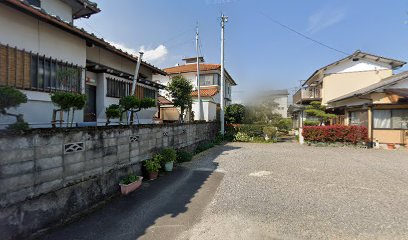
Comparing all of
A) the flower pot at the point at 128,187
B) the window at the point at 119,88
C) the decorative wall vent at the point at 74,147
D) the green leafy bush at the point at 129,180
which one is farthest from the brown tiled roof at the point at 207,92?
the decorative wall vent at the point at 74,147

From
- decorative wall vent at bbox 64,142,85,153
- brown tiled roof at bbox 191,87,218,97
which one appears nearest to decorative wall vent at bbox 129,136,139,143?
decorative wall vent at bbox 64,142,85,153

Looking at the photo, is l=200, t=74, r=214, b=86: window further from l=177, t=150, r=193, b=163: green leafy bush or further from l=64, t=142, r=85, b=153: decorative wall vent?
l=64, t=142, r=85, b=153: decorative wall vent

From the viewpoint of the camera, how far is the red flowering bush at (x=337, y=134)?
13.6m

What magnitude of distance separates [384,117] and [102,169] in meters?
16.4

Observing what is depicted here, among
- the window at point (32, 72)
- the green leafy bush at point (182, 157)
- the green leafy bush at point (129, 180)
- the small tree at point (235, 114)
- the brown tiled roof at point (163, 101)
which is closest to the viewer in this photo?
the window at point (32, 72)

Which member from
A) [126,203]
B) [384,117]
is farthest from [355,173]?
[384,117]

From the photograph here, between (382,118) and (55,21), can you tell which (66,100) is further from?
(382,118)

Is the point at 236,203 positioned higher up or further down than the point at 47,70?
further down

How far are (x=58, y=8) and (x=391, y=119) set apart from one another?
60.7ft

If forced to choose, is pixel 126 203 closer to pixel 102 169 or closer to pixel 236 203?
pixel 102 169

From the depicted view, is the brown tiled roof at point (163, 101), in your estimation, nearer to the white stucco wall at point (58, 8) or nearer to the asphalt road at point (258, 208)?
the white stucco wall at point (58, 8)

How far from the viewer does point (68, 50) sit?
6.49 m

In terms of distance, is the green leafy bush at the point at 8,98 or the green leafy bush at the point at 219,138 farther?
the green leafy bush at the point at 219,138

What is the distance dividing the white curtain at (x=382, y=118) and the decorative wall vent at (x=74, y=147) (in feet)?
54.2
